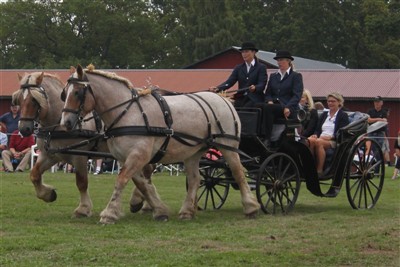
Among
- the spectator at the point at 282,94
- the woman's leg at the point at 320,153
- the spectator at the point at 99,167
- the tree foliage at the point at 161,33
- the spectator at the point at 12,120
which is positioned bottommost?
the spectator at the point at 99,167

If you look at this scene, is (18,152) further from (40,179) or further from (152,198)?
(152,198)

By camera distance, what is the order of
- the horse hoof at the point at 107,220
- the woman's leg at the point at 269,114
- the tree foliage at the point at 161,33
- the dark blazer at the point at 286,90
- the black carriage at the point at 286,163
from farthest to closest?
the tree foliage at the point at 161,33, the dark blazer at the point at 286,90, the woman's leg at the point at 269,114, the black carriage at the point at 286,163, the horse hoof at the point at 107,220

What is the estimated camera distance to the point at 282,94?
12.3m

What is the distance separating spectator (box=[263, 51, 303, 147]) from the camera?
39.2 ft

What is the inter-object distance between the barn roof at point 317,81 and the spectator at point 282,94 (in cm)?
2208

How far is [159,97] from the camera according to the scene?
35.6ft

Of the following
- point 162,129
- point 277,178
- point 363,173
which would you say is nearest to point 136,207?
point 162,129

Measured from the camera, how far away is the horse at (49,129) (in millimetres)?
11312

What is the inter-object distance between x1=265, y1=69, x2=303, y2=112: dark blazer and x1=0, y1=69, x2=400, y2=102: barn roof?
72.3 ft

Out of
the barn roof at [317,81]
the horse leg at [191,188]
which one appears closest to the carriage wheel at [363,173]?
the horse leg at [191,188]

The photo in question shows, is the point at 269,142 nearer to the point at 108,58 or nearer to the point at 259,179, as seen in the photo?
the point at 259,179

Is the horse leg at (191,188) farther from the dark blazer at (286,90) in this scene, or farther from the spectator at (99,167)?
the spectator at (99,167)

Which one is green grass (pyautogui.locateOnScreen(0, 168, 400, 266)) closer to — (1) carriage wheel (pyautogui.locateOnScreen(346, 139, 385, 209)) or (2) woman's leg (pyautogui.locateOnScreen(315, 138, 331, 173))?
(1) carriage wheel (pyautogui.locateOnScreen(346, 139, 385, 209))

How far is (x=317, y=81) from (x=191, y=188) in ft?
82.6
